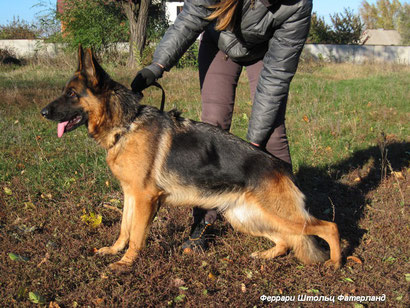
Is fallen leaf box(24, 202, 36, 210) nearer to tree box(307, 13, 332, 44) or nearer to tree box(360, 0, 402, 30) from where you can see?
tree box(307, 13, 332, 44)

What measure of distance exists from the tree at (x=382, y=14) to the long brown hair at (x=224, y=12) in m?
61.9

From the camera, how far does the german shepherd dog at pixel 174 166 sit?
3016mm

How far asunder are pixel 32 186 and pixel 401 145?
19.8ft

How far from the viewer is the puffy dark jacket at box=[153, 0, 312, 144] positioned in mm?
2934

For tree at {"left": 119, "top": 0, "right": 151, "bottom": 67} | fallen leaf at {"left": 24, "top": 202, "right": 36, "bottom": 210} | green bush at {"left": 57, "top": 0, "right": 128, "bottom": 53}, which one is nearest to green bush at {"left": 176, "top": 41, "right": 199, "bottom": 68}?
tree at {"left": 119, "top": 0, "right": 151, "bottom": 67}

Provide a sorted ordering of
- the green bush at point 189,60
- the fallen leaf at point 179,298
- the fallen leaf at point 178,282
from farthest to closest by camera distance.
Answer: the green bush at point 189,60 < the fallen leaf at point 178,282 < the fallen leaf at point 179,298

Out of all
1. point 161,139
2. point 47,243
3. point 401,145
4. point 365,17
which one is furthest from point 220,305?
point 365,17

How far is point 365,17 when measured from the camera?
6097 cm

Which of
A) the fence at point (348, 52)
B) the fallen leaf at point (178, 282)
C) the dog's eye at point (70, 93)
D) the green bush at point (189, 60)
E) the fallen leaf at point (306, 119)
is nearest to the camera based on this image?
the fallen leaf at point (178, 282)

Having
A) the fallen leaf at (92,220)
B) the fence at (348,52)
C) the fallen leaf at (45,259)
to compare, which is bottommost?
the fallen leaf at (45,259)

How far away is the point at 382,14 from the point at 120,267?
221 ft

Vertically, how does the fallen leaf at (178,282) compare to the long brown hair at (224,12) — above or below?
below

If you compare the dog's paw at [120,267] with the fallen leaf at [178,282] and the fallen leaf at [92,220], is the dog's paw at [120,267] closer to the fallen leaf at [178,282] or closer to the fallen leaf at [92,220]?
the fallen leaf at [178,282]

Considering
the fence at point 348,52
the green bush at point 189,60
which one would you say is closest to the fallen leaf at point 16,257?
the green bush at point 189,60
